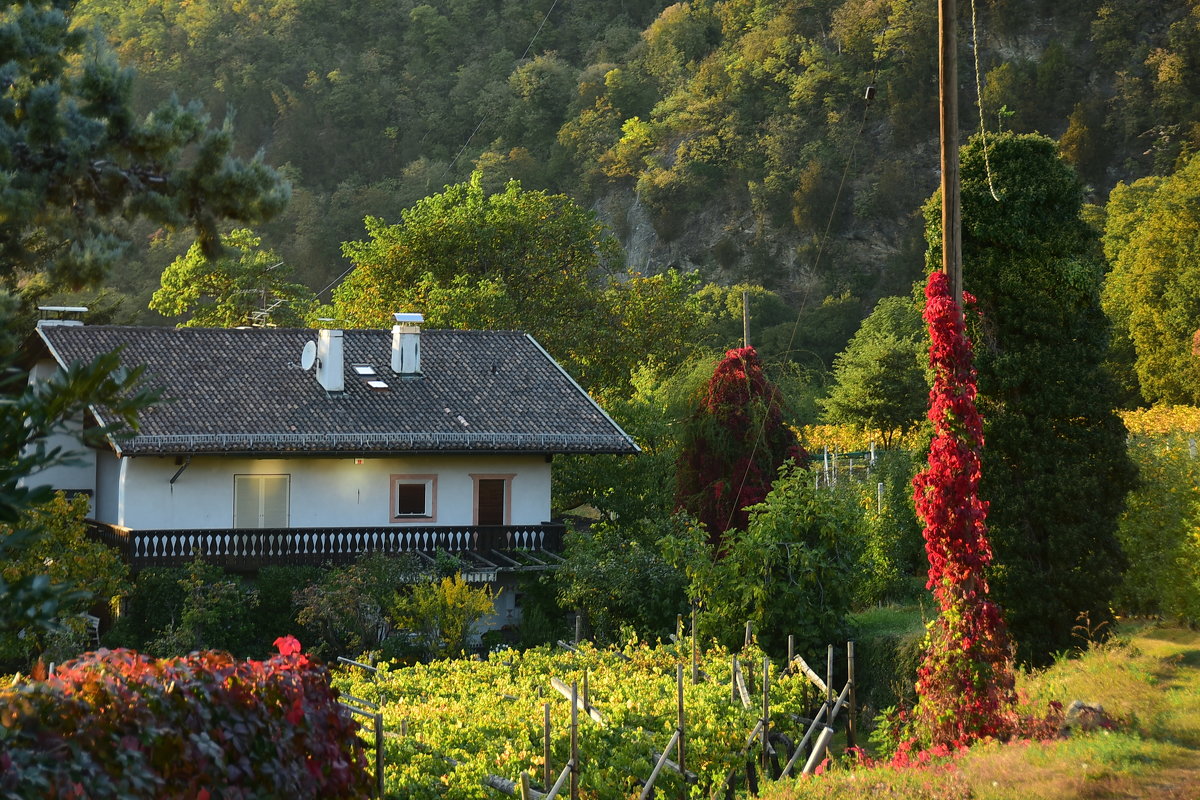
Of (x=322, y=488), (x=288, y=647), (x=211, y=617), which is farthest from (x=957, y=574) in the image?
(x=322, y=488)

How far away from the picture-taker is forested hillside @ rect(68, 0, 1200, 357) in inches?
2972

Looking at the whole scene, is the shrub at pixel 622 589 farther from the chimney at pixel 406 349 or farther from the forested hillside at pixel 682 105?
the forested hillside at pixel 682 105

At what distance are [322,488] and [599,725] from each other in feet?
49.5

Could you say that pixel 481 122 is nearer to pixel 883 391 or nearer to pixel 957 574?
pixel 883 391

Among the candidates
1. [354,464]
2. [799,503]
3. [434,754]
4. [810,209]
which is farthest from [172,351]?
[810,209]

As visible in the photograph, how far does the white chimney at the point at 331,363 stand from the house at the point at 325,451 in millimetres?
34

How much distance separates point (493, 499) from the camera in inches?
1184

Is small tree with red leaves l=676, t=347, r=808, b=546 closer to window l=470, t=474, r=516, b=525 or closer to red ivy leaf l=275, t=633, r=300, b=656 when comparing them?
window l=470, t=474, r=516, b=525

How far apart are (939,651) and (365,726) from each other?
Result: 22.6 ft

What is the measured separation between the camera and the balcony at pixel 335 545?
1046 inches

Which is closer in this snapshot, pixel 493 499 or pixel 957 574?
pixel 957 574

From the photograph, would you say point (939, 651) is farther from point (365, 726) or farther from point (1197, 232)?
point (1197, 232)

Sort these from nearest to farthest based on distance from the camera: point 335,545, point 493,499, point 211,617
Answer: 1. point 211,617
2. point 335,545
3. point 493,499

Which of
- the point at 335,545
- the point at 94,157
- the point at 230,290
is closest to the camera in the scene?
the point at 94,157
